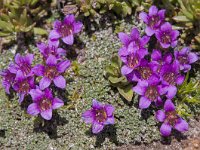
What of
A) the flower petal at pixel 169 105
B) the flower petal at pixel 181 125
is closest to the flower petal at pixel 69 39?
the flower petal at pixel 169 105

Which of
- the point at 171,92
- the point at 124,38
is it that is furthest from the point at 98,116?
the point at 124,38

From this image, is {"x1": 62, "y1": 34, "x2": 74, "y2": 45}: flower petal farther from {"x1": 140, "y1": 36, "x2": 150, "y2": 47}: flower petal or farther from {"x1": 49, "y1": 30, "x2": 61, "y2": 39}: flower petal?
{"x1": 140, "y1": 36, "x2": 150, "y2": 47}: flower petal

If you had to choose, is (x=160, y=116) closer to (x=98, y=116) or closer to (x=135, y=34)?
(x=98, y=116)

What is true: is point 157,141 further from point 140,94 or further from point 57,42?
point 57,42

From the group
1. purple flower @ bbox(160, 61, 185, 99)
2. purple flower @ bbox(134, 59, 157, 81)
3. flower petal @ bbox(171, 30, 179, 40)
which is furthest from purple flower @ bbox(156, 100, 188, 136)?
flower petal @ bbox(171, 30, 179, 40)

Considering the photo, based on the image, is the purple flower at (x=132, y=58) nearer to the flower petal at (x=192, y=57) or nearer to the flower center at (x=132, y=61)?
the flower center at (x=132, y=61)
